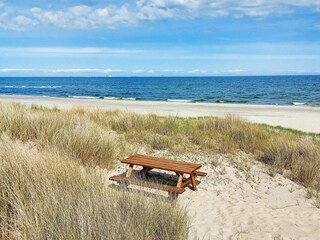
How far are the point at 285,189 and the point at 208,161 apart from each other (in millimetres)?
1845

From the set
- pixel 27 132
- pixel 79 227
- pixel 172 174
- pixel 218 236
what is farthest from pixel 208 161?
pixel 79 227

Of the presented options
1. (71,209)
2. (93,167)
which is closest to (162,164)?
(93,167)

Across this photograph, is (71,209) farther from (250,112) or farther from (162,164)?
(250,112)

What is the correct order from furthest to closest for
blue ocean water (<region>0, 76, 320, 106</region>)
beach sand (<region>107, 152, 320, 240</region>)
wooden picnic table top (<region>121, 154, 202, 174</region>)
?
blue ocean water (<region>0, 76, 320, 106</region>)
wooden picnic table top (<region>121, 154, 202, 174</region>)
beach sand (<region>107, 152, 320, 240</region>)

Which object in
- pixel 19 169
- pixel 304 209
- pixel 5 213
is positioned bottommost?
pixel 304 209

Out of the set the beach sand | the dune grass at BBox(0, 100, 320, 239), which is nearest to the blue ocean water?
the dune grass at BBox(0, 100, 320, 239)

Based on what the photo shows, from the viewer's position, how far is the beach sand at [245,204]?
16.2ft

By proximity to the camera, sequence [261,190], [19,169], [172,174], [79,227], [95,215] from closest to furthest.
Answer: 1. [79,227]
2. [95,215]
3. [19,169]
4. [261,190]
5. [172,174]

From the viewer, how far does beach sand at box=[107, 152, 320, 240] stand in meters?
A: 4.93

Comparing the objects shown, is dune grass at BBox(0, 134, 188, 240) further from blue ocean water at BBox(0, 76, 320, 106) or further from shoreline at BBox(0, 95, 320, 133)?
blue ocean water at BBox(0, 76, 320, 106)

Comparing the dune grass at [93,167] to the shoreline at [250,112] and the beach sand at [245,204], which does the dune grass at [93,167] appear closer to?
the beach sand at [245,204]

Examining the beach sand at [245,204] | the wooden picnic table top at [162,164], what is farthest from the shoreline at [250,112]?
the wooden picnic table top at [162,164]

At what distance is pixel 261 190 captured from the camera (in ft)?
22.5

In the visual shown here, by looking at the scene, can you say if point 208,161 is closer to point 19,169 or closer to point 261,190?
point 261,190
